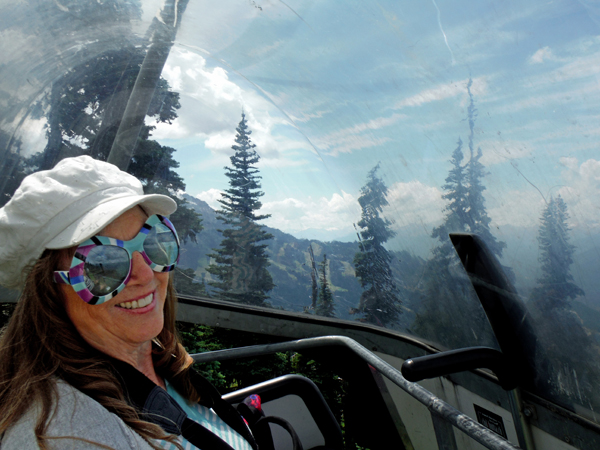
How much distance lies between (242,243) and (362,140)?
4.68 ft

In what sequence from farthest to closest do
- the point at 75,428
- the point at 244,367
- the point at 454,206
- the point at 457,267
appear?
the point at 244,367 → the point at 457,267 → the point at 454,206 → the point at 75,428

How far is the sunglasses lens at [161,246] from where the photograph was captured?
1.17 meters

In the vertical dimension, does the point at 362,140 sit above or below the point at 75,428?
above

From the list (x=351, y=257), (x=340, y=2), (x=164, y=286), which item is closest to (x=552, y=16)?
(x=340, y=2)

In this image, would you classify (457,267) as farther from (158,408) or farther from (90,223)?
(90,223)

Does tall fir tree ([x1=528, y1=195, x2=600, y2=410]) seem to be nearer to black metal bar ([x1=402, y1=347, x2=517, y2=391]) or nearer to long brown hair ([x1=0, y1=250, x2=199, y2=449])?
black metal bar ([x1=402, y1=347, x2=517, y2=391])

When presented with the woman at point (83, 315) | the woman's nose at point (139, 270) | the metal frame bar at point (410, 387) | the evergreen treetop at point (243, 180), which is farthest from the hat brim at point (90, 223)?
the evergreen treetop at point (243, 180)

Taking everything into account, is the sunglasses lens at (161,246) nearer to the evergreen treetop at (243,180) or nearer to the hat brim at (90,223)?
the hat brim at (90,223)

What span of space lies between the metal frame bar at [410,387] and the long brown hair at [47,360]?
2.83 feet

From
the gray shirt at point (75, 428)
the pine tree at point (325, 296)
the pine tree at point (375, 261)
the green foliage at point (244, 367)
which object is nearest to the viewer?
the gray shirt at point (75, 428)

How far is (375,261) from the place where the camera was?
2541 mm

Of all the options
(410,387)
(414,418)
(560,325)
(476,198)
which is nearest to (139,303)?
(410,387)

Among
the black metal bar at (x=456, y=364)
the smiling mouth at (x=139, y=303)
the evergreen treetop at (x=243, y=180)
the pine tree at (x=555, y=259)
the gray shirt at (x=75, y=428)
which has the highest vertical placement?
the evergreen treetop at (x=243, y=180)

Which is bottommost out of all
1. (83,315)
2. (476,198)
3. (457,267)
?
(83,315)
